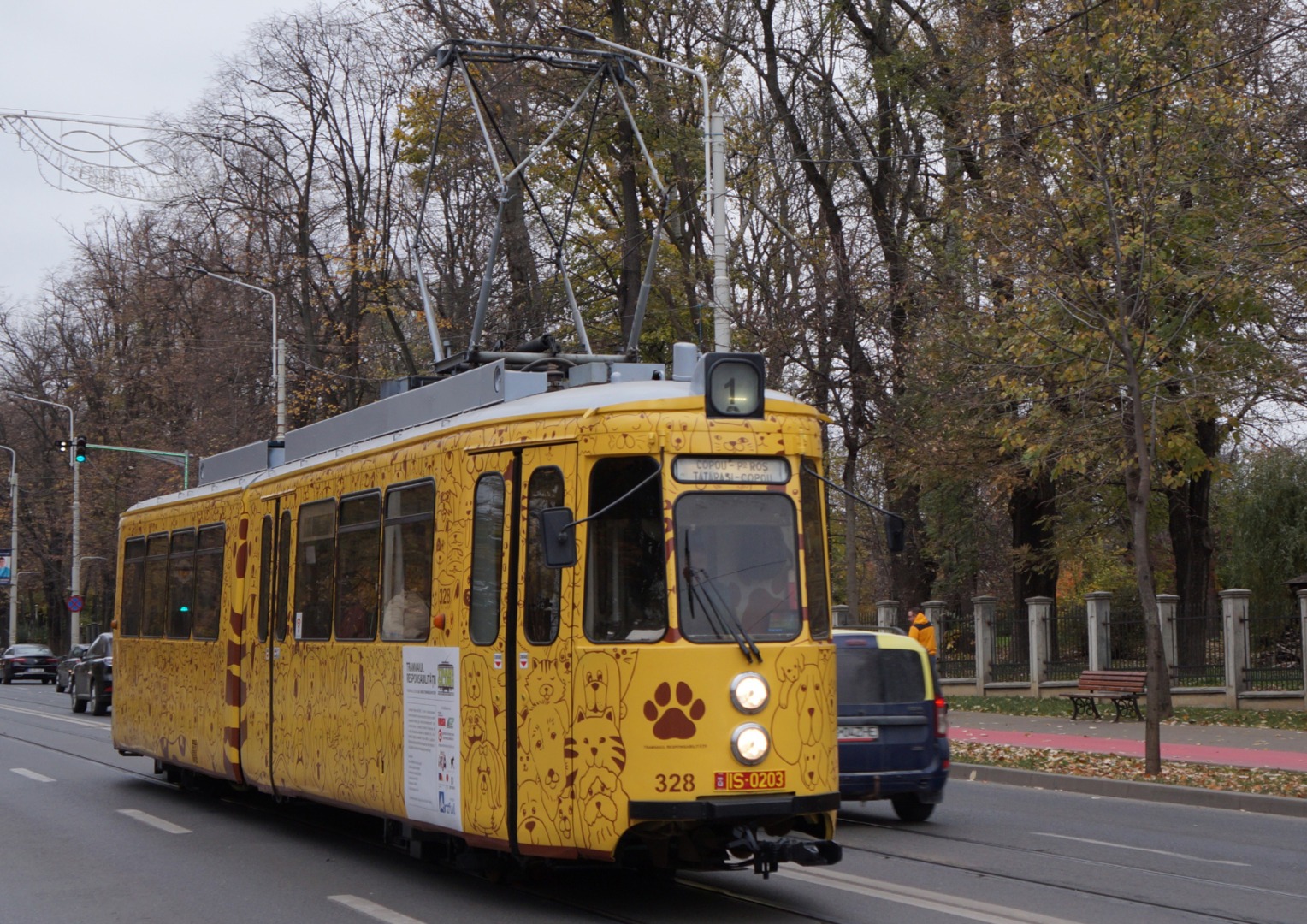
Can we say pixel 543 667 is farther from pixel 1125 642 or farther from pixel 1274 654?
pixel 1125 642

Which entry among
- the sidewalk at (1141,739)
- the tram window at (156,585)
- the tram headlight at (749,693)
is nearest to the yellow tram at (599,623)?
the tram headlight at (749,693)

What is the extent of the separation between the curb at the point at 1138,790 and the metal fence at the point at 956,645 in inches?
559

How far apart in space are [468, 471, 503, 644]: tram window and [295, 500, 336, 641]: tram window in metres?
2.36

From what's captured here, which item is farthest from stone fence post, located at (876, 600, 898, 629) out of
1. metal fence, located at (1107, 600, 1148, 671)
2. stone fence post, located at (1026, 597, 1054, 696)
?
metal fence, located at (1107, 600, 1148, 671)

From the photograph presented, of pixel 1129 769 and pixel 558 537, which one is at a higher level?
pixel 558 537

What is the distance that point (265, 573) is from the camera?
12586 millimetres

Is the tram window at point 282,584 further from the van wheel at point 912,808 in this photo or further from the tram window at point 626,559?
the van wheel at point 912,808

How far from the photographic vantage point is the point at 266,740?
1233 centimetres

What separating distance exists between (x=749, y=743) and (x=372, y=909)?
2.44 m

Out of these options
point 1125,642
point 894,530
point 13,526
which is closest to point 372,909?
point 894,530

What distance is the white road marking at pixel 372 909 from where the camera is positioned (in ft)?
27.9

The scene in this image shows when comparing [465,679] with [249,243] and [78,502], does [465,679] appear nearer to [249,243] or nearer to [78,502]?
[249,243]

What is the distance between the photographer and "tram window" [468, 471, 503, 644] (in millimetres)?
8953

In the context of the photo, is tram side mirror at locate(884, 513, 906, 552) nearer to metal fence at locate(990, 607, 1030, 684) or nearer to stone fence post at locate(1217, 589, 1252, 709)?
stone fence post at locate(1217, 589, 1252, 709)
